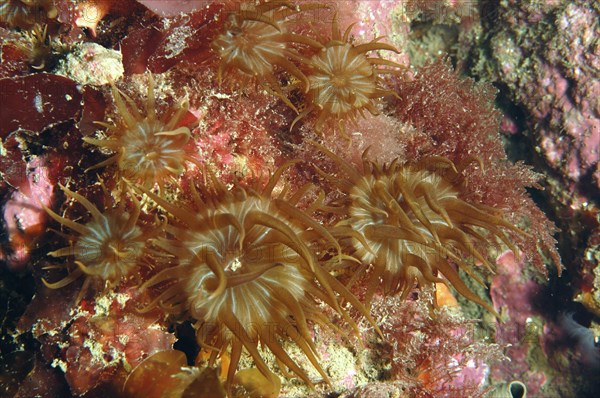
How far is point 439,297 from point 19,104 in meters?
3.84

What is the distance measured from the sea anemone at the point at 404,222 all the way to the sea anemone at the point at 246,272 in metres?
0.33

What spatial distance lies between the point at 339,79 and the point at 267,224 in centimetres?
113

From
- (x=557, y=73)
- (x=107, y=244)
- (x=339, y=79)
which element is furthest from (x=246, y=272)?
(x=557, y=73)

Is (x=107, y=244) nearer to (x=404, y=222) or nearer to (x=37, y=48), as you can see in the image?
(x=37, y=48)

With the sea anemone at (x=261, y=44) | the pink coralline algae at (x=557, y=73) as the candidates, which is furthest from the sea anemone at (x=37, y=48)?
the pink coralline algae at (x=557, y=73)

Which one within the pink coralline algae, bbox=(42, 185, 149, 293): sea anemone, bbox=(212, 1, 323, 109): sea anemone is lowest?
bbox=(42, 185, 149, 293): sea anemone

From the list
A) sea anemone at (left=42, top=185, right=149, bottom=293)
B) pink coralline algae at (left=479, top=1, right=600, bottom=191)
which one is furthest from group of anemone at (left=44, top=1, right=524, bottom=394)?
pink coralline algae at (left=479, top=1, right=600, bottom=191)

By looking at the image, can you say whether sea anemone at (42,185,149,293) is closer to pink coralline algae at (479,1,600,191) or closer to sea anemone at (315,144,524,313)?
sea anemone at (315,144,524,313)

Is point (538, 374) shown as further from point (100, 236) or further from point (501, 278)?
point (100, 236)

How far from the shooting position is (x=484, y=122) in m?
3.65

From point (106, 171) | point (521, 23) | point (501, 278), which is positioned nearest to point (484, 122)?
point (521, 23)

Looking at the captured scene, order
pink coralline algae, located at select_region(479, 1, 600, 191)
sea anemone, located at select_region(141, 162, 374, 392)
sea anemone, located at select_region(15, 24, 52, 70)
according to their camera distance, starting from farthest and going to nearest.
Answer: pink coralline algae, located at select_region(479, 1, 600, 191) → sea anemone, located at select_region(15, 24, 52, 70) → sea anemone, located at select_region(141, 162, 374, 392)

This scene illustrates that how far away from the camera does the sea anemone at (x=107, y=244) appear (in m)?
2.40

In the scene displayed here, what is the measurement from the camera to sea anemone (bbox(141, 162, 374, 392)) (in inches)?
92.8
